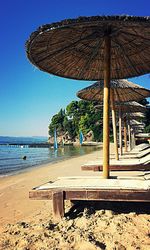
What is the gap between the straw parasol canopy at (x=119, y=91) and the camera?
300 inches

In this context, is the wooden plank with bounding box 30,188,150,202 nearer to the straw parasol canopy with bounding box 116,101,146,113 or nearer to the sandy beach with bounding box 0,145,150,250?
the sandy beach with bounding box 0,145,150,250

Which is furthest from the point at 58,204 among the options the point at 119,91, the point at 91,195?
the point at 119,91

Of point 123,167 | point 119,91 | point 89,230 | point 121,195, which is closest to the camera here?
point 89,230

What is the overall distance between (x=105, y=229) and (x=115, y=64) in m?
3.42

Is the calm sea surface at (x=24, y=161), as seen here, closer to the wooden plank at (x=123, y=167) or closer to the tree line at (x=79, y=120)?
the wooden plank at (x=123, y=167)

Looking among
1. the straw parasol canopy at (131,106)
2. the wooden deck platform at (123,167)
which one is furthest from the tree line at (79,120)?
the wooden deck platform at (123,167)

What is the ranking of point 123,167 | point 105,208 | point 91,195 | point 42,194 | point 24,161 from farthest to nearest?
point 24,161
point 123,167
point 105,208
point 42,194
point 91,195

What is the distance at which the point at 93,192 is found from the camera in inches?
157

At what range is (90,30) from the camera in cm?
445

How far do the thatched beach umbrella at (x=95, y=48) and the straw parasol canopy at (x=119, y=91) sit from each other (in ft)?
4.94

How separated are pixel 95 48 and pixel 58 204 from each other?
9.91 feet

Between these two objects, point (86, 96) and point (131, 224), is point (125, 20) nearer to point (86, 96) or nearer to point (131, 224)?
point (131, 224)

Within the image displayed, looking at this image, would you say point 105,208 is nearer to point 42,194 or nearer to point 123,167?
point 42,194

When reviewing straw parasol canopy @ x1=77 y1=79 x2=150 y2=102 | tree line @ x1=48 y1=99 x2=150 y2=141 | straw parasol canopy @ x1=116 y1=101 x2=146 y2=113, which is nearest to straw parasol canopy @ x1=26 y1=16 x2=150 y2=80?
Answer: straw parasol canopy @ x1=77 y1=79 x2=150 y2=102
